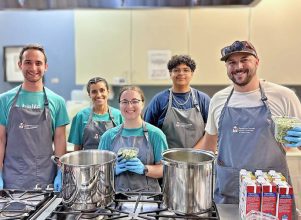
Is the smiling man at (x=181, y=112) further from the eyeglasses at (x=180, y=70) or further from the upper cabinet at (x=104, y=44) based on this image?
the upper cabinet at (x=104, y=44)

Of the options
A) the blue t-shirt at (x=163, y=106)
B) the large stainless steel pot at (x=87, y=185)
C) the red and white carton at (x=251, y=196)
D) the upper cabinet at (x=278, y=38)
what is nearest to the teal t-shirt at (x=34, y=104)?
the blue t-shirt at (x=163, y=106)

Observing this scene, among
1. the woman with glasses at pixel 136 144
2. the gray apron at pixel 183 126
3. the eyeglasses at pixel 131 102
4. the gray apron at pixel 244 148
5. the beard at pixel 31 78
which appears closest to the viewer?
the gray apron at pixel 244 148

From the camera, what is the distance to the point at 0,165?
1820 mm

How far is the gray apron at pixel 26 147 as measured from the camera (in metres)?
1.80

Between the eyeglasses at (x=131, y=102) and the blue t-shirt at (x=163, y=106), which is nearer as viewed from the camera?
the eyeglasses at (x=131, y=102)

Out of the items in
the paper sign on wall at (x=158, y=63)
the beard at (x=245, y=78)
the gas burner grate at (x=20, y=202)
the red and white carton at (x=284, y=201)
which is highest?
the paper sign on wall at (x=158, y=63)

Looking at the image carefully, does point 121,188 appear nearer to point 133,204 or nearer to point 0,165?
point 133,204

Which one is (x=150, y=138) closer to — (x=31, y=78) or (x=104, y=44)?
(x=31, y=78)

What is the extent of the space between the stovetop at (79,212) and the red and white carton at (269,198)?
0.15m

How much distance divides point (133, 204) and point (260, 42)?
2294 mm

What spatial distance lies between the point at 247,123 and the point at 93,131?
1.10 meters

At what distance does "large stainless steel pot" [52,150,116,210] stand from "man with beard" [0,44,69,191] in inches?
30.0

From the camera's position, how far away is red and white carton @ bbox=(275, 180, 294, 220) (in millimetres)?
991

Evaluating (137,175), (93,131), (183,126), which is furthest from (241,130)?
(93,131)
